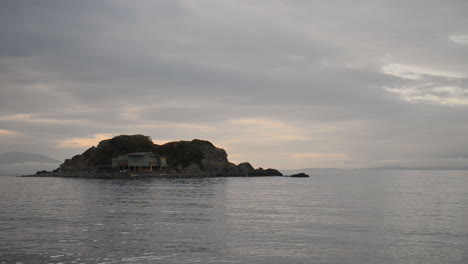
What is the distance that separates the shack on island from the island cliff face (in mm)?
3699

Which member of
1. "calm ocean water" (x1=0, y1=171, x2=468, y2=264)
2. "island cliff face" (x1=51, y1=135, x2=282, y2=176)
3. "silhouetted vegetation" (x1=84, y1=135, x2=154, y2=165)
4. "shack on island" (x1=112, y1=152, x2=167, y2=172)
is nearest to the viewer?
"calm ocean water" (x1=0, y1=171, x2=468, y2=264)

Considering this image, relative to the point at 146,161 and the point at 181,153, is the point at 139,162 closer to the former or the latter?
the point at 146,161

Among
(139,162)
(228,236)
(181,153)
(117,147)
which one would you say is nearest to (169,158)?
(181,153)

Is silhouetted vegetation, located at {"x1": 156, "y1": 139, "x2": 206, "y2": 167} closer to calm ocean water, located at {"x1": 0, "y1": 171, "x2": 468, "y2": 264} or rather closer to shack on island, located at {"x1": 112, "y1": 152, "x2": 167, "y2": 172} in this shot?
shack on island, located at {"x1": 112, "y1": 152, "x2": 167, "y2": 172}

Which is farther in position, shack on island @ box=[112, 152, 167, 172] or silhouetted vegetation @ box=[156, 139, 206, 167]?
silhouetted vegetation @ box=[156, 139, 206, 167]

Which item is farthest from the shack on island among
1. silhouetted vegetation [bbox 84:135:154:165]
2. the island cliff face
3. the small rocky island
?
silhouetted vegetation [bbox 84:135:154:165]

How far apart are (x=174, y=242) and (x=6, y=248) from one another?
954 centimetres

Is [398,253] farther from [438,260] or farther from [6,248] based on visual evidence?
[6,248]

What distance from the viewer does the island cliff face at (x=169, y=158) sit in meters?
171

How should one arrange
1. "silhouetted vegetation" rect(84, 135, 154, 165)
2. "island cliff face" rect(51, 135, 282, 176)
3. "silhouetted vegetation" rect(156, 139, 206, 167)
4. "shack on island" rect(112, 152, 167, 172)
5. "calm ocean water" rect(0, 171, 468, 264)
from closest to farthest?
A: "calm ocean water" rect(0, 171, 468, 264)
"shack on island" rect(112, 152, 167, 172)
"island cliff face" rect(51, 135, 282, 176)
"silhouetted vegetation" rect(84, 135, 154, 165)
"silhouetted vegetation" rect(156, 139, 206, 167)

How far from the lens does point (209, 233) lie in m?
28.2

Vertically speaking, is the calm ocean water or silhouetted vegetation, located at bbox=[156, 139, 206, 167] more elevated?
silhouetted vegetation, located at bbox=[156, 139, 206, 167]

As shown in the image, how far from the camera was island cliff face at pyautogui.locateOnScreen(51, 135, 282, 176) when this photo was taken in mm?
170625

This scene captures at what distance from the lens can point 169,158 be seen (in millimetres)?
182375
